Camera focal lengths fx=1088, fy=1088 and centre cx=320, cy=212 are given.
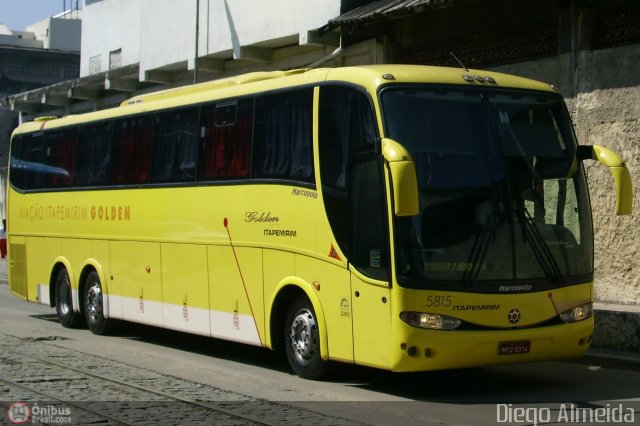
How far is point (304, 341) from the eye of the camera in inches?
452

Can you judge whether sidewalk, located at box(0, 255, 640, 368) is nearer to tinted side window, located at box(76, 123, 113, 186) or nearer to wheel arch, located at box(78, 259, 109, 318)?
wheel arch, located at box(78, 259, 109, 318)

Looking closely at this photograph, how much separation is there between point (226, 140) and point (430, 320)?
13.9 ft

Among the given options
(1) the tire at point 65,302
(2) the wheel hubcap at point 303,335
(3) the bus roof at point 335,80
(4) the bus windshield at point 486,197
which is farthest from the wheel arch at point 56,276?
(4) the bus windshield at point 486,197

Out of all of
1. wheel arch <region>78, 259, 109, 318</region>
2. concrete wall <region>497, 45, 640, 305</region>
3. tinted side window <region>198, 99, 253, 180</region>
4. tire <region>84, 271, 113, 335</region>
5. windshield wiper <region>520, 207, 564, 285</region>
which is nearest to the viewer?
windshield wiper <region>520, 207, 564, 285</region>

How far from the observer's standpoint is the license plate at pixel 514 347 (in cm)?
1019

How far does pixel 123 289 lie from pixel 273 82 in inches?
183

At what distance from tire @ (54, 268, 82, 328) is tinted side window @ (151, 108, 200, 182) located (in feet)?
11.3

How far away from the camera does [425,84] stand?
34.8 ft

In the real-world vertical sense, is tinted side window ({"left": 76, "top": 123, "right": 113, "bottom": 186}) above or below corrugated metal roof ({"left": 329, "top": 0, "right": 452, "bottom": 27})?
below

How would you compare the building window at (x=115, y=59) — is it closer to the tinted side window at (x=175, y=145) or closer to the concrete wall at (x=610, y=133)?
the tinted side window at (x=175, y=145)

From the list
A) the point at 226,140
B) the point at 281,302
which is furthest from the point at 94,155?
the point at 281,302

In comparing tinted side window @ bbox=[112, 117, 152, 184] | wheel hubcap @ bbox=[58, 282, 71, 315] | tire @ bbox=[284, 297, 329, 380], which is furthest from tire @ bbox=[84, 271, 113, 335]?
tire @ bbox=[284, 297, 329, 380]

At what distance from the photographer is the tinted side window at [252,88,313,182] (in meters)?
11.5

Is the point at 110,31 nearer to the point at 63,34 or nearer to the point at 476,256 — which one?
the point at 63,34
